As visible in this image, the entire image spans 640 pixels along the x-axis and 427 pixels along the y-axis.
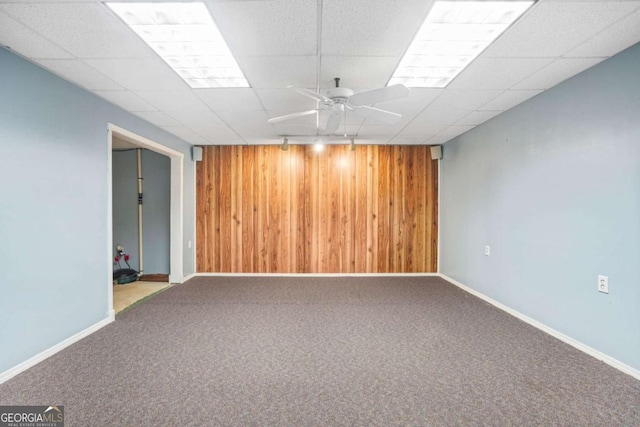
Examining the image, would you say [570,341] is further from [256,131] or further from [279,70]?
[256,131]

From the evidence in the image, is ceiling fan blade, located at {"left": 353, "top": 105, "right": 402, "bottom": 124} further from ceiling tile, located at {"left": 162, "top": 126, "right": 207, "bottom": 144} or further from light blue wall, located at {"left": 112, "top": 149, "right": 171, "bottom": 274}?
light blue wall, located at {"left": 112, "top": 149, "right": 171, "bottom": 274}

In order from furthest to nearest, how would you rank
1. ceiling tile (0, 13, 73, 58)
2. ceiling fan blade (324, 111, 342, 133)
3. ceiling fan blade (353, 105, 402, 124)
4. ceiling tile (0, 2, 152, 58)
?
ceiling fan blade (353, 105, 402, 124) → ceiling fan blade (324, 111, 342, 133) → ceiling tile (0, 13, 73, 58) → ceiling tile (0, 2, 152, 58)

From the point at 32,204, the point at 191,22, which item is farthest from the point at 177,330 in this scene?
the point at 191,22

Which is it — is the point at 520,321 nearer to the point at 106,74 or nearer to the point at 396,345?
the point at 396,345

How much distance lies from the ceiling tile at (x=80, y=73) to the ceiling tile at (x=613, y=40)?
12.4ft

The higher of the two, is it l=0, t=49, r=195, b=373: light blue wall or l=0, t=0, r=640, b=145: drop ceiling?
l=0, t=0, r=640, b=145: drop ceiling

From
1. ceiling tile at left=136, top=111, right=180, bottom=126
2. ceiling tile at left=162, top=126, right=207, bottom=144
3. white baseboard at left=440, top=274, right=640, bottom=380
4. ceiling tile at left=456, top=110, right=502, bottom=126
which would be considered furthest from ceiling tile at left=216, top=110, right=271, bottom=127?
white baseboard at left=440, top=274, right=640, bottom=380

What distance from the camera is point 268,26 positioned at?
1738 mm

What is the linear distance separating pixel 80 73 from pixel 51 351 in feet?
7.64

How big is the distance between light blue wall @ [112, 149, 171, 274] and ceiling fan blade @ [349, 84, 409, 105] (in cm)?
402

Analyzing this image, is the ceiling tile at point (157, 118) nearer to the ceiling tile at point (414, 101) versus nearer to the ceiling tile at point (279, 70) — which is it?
the ceiling tile at point (279, 70)

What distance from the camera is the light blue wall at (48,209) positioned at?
1.95 metres

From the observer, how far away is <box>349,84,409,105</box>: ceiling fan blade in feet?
6.82

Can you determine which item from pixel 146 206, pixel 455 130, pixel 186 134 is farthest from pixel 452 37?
pixel 146 206
